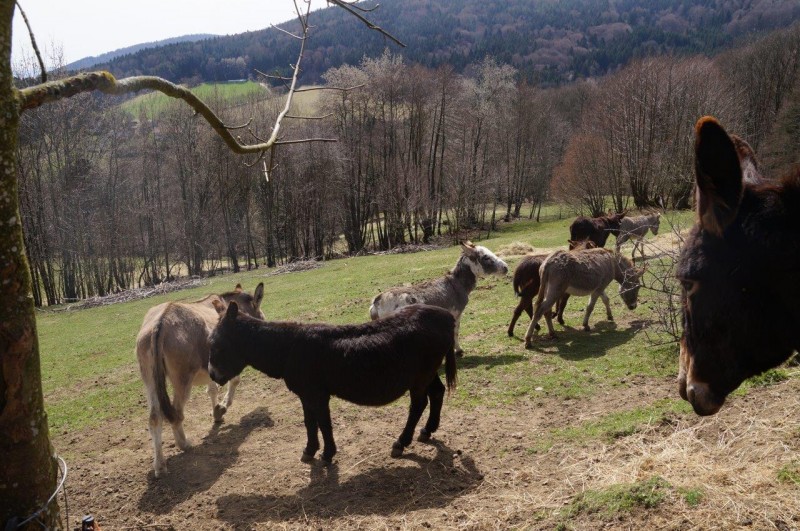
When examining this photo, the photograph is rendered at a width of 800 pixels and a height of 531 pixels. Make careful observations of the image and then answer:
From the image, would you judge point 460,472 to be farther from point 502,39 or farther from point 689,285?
point 502,39

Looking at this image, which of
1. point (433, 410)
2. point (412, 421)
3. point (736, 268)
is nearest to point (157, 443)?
point (412, 421)

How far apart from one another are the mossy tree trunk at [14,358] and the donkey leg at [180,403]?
13.1ft

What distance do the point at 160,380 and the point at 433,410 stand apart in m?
3.41

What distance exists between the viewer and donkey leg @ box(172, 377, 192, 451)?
678 centimetres

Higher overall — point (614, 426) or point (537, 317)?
point (614, 426)

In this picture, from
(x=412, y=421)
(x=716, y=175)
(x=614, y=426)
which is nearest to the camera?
(x=716, y=175)

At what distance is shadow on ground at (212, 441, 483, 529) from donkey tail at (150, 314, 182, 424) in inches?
58.2

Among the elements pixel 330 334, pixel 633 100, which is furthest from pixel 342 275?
pixel 633 100

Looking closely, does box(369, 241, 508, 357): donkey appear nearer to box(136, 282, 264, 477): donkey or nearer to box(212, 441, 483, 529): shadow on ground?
box(136, 282, 264, 477): donkey

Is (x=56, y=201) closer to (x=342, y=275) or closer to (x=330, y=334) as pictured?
(x=342, y=275)

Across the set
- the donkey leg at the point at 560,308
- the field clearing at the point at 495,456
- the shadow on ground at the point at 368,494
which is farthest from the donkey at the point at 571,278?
the shadow on ground at the point at 368,494

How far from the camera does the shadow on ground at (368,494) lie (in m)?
4.98

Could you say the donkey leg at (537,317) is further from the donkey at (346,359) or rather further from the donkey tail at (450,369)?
the donkey at (346,359)

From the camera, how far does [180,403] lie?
22.3 feet
